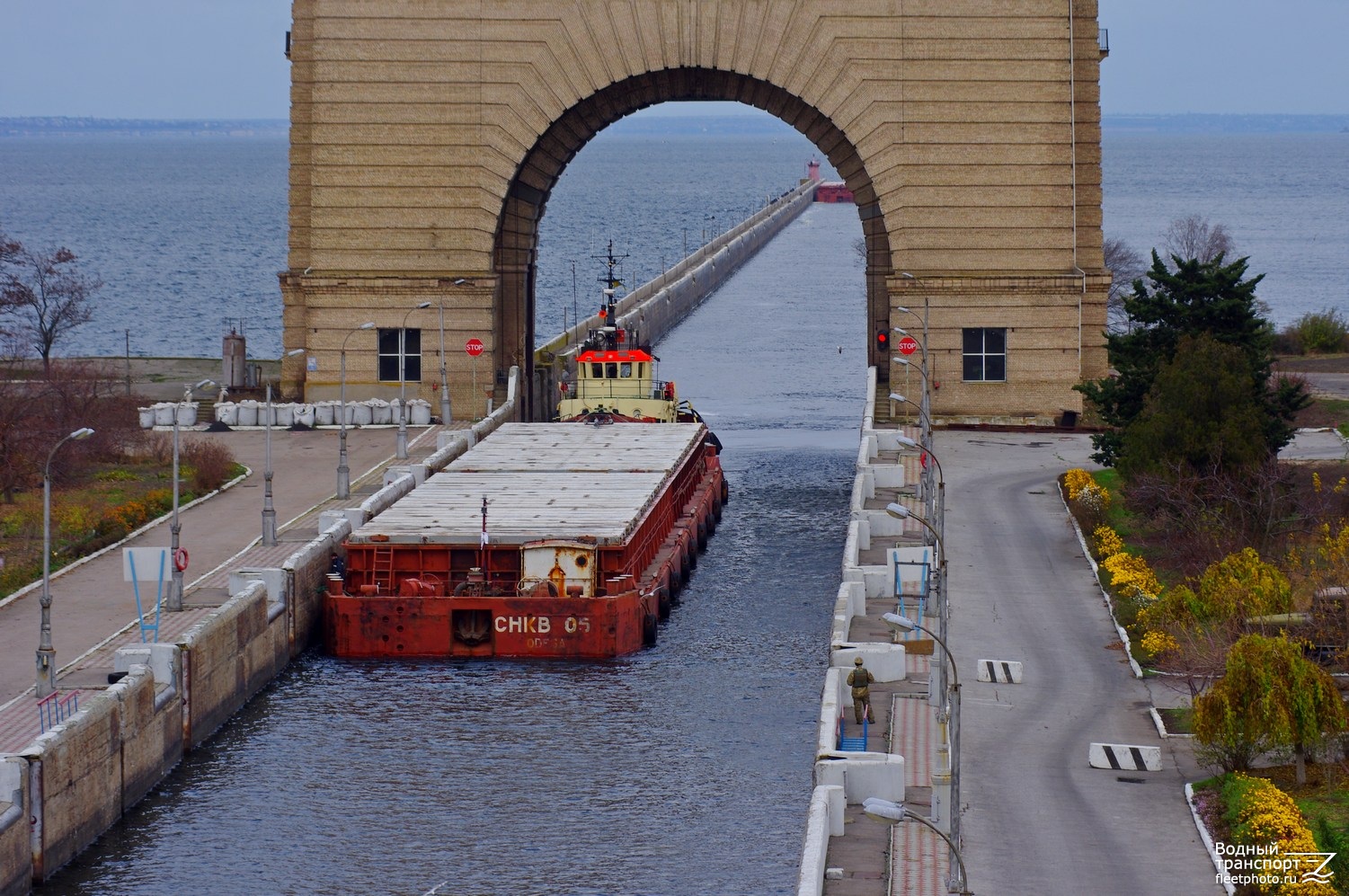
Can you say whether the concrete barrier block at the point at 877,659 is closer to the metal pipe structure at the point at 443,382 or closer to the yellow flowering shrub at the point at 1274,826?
the yellow flowering shrub at the point at 1274,826

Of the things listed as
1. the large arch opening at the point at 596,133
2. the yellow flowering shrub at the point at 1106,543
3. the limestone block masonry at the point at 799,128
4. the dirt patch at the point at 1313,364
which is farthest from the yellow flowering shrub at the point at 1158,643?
the dirt patch at the point at 1313,364

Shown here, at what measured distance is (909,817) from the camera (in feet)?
82.2

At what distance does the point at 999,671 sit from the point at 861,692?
5014 mm

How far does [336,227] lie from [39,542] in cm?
2431

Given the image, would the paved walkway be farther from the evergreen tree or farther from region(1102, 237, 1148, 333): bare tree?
region(1102, 237, 1148, 333): bare tree

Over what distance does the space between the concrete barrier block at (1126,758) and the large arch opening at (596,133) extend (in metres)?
41.7

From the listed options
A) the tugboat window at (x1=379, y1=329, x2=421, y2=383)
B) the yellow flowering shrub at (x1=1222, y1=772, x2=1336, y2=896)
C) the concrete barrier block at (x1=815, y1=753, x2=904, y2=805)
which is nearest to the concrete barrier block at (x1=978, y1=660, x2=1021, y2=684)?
the concrete barrier block at (x1=815, y1=753, x2=904, y2=805)

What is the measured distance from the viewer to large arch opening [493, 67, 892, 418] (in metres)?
75.2

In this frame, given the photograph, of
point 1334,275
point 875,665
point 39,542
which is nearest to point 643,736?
point 875,665

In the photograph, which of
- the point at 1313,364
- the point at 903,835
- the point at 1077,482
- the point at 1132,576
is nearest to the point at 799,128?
the point at 1077,482

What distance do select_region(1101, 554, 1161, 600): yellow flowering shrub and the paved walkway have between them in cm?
1968

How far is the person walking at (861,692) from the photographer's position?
36531 mm

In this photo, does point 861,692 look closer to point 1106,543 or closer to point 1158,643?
point 1158,643

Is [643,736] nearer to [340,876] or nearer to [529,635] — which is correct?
[529,635]
